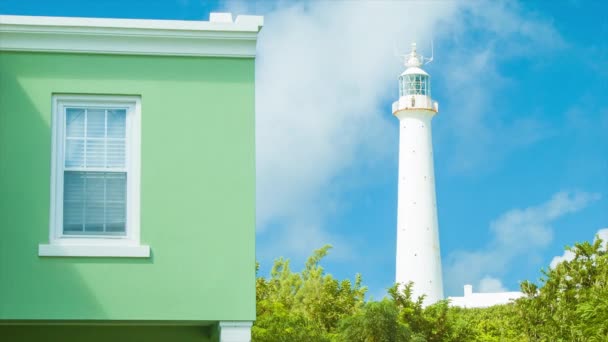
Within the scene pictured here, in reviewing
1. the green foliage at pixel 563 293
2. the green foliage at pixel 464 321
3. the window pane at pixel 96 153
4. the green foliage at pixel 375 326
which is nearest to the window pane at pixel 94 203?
the window pane at pixel 96 153

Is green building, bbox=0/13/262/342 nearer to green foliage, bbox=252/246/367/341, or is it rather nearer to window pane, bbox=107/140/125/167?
window pane, bbox=107/140/125/167

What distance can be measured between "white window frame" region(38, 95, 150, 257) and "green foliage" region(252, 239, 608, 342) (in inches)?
358

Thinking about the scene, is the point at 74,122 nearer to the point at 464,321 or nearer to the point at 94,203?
the point at 94,203

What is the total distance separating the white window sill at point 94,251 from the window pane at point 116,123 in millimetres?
1244

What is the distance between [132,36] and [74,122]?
113 centimetres

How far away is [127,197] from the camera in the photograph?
1082cm

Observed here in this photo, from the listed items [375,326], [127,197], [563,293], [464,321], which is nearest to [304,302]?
[464,321]

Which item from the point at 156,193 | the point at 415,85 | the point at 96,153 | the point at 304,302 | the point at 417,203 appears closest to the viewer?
the point at 156,193

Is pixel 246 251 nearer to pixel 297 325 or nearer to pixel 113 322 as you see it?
pixel 113 322

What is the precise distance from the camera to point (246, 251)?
10758mm

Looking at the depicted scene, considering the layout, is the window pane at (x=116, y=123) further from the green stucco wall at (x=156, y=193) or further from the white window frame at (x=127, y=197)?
the green stucco wall at (x=156, y=193)

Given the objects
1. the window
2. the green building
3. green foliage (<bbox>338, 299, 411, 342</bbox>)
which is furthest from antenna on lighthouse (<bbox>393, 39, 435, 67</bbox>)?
the green building

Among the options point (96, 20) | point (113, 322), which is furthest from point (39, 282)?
point (96, 20)

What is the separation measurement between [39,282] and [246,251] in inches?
86.5
